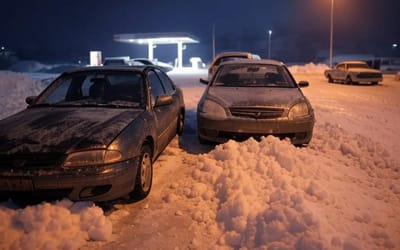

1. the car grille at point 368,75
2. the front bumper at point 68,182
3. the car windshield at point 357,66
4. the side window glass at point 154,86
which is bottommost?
the front bumper at point 68,182

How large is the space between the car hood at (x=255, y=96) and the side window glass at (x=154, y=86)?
0.91m

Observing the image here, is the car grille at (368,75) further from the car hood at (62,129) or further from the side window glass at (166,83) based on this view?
the car hood at (62,129)

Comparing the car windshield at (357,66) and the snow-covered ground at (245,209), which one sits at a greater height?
the car windshield at (357,66)

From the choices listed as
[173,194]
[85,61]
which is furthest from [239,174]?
[85,61]

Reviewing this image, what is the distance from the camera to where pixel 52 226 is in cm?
342

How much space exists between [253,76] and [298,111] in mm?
1742

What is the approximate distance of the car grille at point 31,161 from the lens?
3.54 m

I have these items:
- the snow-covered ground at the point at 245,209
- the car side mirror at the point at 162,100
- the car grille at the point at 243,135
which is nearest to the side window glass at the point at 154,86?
the car side mirror at the point at 162,100

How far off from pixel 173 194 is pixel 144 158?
0.59m

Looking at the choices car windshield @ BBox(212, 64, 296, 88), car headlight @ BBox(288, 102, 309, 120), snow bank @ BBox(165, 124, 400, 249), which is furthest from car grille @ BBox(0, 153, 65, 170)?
car windshield @ BBox(212, 64, 296, 88)

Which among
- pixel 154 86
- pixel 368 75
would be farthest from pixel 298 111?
pixel 368 75

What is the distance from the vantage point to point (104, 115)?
447 cm

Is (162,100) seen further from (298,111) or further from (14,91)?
Result: (14,91)

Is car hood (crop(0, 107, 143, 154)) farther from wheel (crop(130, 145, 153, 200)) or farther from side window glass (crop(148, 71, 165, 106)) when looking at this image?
side window glass (crop(148, 71, 165, 106))
